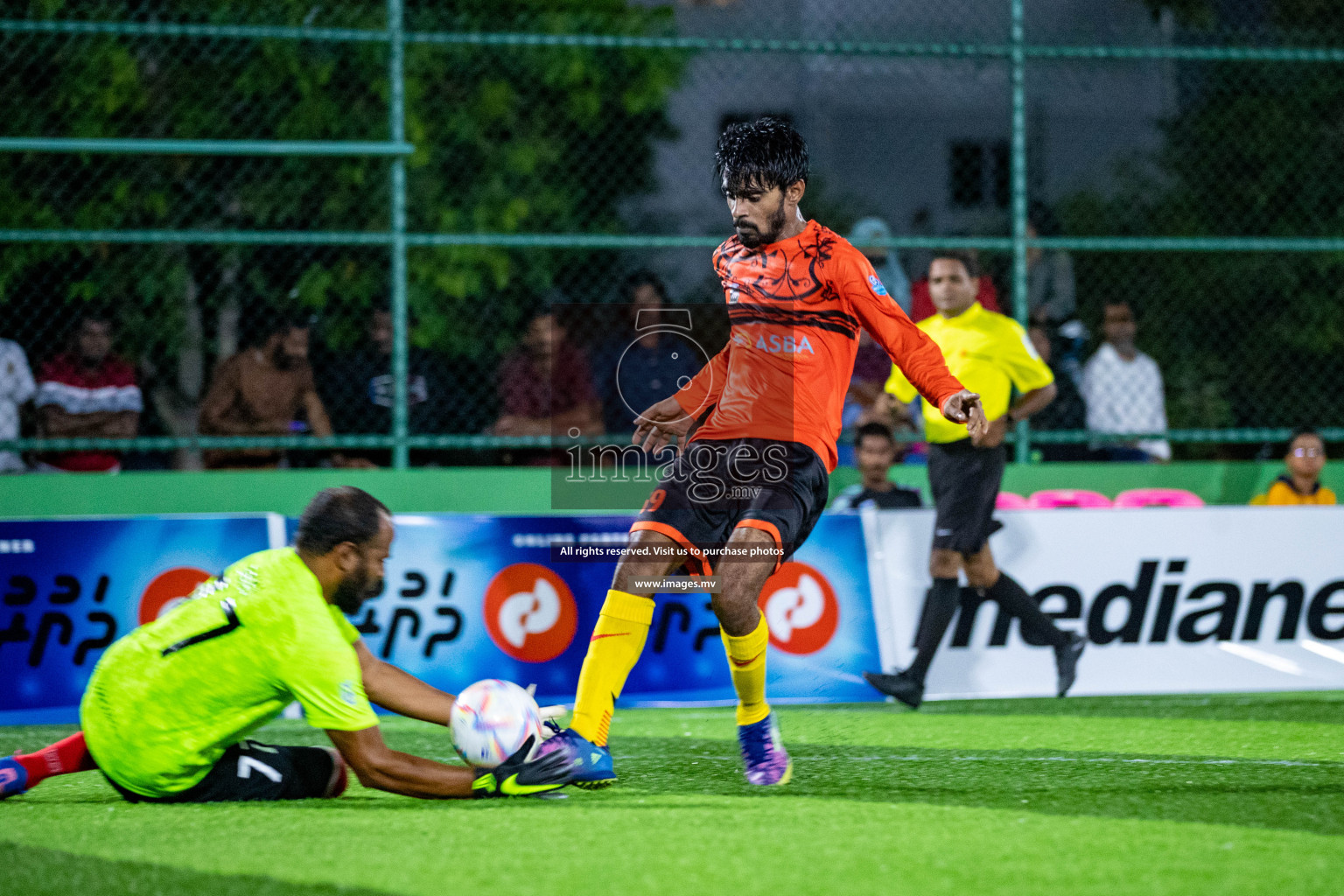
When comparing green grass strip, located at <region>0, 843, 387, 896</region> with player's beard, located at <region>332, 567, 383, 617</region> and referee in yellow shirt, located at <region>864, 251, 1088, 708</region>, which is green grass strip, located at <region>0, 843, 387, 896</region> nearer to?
player's beard, located at <region>332, 567, 383, 617</region>

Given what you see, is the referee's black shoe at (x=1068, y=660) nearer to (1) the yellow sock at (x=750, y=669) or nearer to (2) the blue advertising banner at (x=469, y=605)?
(2) the blue advertising banner at (x=469, y=605)

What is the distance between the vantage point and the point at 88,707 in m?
4.47

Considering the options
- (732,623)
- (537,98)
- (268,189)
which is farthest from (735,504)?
(537,98)

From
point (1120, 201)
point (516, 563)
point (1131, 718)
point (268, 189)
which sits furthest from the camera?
point (1120, 201)

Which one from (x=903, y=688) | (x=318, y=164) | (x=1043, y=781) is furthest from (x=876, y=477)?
(x=318, y=164)

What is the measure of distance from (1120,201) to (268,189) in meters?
10.2

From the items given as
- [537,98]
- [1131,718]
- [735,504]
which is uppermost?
[537,98]

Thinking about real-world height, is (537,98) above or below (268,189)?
above

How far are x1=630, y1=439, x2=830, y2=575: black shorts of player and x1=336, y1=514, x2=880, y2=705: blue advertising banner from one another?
2.71 metres

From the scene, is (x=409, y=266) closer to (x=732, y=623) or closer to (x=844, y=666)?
(x=844, y=666)

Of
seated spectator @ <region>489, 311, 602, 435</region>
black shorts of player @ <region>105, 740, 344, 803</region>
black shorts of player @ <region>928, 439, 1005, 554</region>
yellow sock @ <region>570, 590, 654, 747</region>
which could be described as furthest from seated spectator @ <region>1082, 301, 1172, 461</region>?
black shorts of player @ <region>105, 740, 344, 803</region>

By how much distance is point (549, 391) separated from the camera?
874cm

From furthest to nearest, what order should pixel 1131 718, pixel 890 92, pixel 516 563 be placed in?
pixel 890 92
pixel 516 563
pixel 1131 718

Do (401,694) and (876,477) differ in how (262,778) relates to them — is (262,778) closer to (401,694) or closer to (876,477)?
(401,694)
